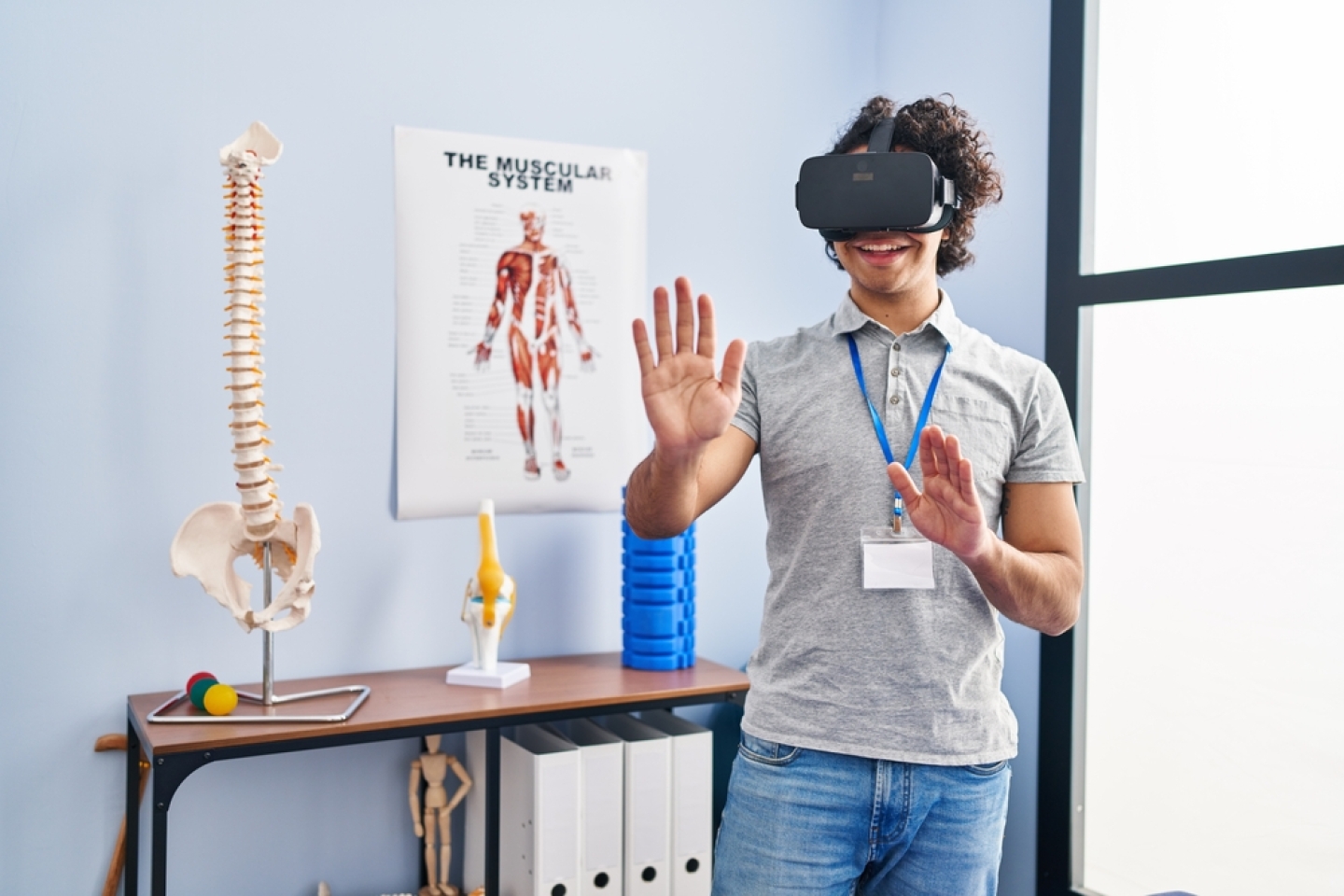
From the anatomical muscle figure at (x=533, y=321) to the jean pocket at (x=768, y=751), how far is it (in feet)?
3.87

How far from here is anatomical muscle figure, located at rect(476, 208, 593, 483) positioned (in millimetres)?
2297

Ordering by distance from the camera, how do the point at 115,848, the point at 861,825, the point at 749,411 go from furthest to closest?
the point at 115,848, the point at 749,411, the point at 861,825

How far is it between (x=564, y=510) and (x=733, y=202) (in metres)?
0.83

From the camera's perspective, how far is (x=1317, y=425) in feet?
5.88

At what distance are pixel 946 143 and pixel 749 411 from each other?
42cm

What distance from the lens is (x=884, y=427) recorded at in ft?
4.18

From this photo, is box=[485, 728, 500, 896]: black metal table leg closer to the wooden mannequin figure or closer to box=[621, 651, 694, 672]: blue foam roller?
the wooden mannequin figure

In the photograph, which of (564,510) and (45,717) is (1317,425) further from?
(45,717)

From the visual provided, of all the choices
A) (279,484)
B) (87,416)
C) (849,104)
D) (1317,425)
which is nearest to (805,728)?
(1317,425)

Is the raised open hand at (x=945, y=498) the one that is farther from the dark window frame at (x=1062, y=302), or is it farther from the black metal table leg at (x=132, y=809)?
the black metal table leg at (x=132, y=809)

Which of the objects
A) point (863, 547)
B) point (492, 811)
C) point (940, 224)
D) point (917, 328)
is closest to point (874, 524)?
point (863, 547)

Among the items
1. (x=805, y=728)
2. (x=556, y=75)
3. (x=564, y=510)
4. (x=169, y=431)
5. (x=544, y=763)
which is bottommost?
(x=544, y=763)

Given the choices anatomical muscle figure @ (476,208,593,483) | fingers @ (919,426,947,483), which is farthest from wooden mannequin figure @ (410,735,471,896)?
fingers @ (919,426,947,483)

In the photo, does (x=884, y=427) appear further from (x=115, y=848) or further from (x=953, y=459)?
(x=115, y=848)
